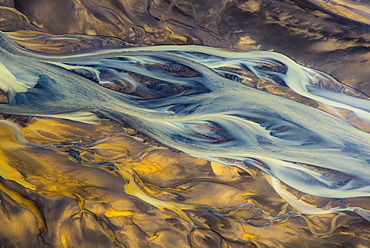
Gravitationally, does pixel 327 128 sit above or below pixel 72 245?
above

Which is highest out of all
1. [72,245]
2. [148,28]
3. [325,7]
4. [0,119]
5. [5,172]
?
[325,7]

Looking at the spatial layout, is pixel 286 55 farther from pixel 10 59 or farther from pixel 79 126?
pixel 10 59

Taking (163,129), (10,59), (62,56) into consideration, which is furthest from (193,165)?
(10,59)

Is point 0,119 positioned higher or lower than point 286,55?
lower

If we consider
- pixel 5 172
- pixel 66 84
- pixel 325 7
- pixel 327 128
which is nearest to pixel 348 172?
pixel 327 128

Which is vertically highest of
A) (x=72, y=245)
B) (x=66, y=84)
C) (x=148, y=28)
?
(x=148, y=28)

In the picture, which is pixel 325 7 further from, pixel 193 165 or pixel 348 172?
pixel 193 165
